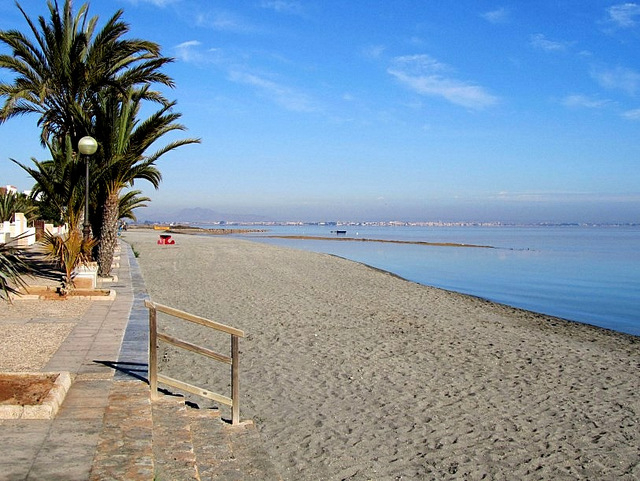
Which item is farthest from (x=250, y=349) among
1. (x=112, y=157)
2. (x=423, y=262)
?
(x=423, y=262)

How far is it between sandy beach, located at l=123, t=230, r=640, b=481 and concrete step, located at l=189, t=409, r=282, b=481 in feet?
0.84

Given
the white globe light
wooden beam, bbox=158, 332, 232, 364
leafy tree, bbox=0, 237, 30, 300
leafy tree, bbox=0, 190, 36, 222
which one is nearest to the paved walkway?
wooden beam, bbox=158, 332, 232, 364

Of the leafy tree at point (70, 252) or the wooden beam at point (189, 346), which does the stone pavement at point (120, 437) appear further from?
the leafy tree at point (70, 252)

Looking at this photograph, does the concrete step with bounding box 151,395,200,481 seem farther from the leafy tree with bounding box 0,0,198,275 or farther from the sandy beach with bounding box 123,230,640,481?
the leafy tree with bounding box 0,0,198,275

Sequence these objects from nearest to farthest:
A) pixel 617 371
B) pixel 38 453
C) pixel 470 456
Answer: pixel 38 453, pixel 470 456, pixel 617 371

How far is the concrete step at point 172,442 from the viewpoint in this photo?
12.3 feet

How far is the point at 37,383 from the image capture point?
4.84m

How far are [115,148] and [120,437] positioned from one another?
10960 millimetres

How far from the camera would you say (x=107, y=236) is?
14.1m

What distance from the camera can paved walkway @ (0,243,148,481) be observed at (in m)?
3.34

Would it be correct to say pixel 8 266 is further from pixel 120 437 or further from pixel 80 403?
pixel 120 437

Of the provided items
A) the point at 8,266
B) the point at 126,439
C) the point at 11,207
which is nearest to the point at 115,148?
the point at 8,266

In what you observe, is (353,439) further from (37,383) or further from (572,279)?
(572,279)

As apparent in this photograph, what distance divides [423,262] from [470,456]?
1224 inches
